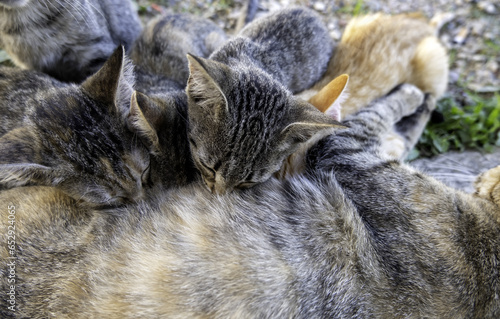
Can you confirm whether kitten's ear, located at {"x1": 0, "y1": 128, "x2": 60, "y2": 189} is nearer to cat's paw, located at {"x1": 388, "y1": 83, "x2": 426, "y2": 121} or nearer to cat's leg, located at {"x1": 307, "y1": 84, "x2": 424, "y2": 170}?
cat's leg, located at {"x1": 307, "y1": 84, "x2": 424, "y2": 170}

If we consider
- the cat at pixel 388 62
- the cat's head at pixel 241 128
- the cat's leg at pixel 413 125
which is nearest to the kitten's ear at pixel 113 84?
the cat's head at pixel 241 128

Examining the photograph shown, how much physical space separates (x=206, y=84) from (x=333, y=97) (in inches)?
37.0

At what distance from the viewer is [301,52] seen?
11.9 feet

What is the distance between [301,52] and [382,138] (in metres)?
1.09

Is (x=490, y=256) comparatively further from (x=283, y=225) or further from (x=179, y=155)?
(x=179, y=155)

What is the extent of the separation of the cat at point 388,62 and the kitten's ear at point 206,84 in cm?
126

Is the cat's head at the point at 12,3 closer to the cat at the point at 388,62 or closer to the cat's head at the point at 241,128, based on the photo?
the cat's head at the point at 241,128

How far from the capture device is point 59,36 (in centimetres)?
337

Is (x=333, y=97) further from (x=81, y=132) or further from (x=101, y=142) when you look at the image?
(x=81, y=132)

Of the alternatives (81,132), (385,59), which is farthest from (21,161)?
(385,59)

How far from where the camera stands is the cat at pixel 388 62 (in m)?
3.54

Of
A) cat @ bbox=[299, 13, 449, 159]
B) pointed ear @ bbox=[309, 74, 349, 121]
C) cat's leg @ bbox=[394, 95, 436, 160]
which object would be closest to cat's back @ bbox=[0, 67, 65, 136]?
pointed ear @ bbox=[309, 74, 349, 121]

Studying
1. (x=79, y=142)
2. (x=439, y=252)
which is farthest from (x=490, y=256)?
(x=79, y=142)

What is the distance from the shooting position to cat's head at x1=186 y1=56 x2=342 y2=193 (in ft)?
7.83
